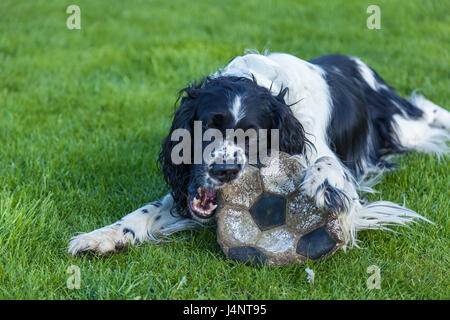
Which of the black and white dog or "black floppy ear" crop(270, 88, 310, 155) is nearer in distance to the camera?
the black and white dog

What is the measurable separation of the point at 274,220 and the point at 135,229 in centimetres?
89

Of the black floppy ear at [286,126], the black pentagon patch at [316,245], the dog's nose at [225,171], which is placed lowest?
the black pentagon patch at [316,245]

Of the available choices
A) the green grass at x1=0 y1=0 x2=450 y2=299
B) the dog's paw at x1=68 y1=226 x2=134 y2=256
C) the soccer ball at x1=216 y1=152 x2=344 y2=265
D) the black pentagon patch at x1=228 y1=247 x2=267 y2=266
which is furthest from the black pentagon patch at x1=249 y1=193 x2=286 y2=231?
the dog's paw at x1=68 y1=226 x2=134 y2=256

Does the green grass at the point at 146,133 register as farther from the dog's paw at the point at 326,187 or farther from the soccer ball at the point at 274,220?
the dog's paw at the point at 326,187

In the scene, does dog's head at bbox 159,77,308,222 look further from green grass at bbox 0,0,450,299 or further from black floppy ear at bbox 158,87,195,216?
green grass at bbox 0,0,450,299

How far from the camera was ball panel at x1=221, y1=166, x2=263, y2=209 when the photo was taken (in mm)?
3086

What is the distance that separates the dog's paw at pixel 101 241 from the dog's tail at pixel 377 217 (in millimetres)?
1333

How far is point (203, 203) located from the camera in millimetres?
3289

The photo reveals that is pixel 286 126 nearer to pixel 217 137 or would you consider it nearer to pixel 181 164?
pixel 217 137

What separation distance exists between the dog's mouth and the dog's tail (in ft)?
2.63

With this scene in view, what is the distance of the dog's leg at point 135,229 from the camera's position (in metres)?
3.13

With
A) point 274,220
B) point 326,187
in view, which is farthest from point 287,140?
point 274,220

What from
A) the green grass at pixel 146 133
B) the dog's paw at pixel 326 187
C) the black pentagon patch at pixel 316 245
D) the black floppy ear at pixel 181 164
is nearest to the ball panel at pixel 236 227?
the green grass at pixel 146 133

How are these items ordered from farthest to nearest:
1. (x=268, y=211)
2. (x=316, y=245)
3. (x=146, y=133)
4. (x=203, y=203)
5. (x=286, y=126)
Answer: (x=146, y=133) → (x=286, y=126) → (x=203, y=203) → (x=268, y=211) → (x=316, y=245)
